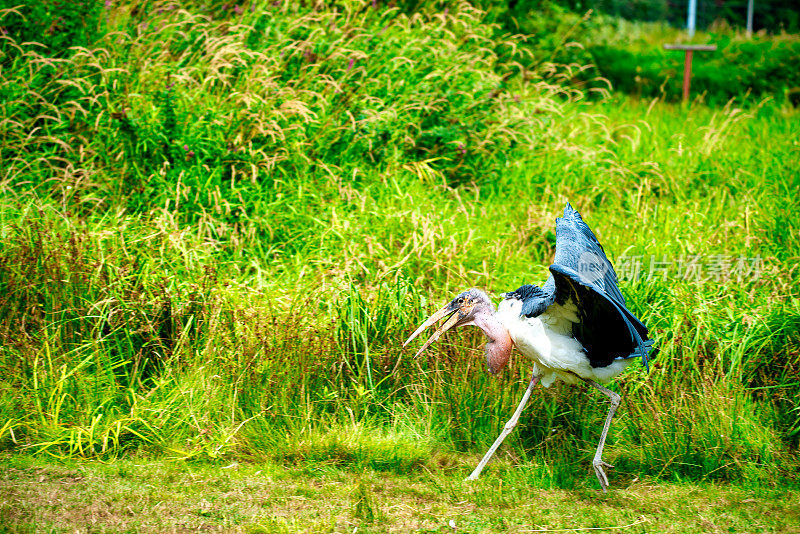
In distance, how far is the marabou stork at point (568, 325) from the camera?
3877 mm

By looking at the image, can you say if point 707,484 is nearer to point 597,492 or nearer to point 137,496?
point 597,492

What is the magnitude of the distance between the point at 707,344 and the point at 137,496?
143 inches

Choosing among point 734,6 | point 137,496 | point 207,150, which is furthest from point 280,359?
point 734,6

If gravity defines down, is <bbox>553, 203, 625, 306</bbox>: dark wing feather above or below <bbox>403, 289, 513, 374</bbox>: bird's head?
above

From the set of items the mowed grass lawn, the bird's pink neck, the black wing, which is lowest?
the mowed grass lawn

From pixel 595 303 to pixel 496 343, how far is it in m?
0.68

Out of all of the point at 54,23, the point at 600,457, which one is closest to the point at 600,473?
the point at 600,457

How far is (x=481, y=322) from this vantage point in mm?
4305

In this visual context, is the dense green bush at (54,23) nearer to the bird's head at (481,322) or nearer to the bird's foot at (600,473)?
the bird's head at (481,322)

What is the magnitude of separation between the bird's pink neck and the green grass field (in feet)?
1.56

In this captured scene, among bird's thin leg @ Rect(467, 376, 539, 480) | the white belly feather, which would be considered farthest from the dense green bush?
bird's thin leg @ Rect(467, 376, 539, 480)

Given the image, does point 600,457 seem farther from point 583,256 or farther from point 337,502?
point 337,502

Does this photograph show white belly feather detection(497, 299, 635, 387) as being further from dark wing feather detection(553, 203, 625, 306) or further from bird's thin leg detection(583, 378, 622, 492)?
dark wing feather detection(553, 203, 625, 306)

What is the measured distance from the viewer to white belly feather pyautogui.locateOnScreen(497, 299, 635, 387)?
13.3 feet
